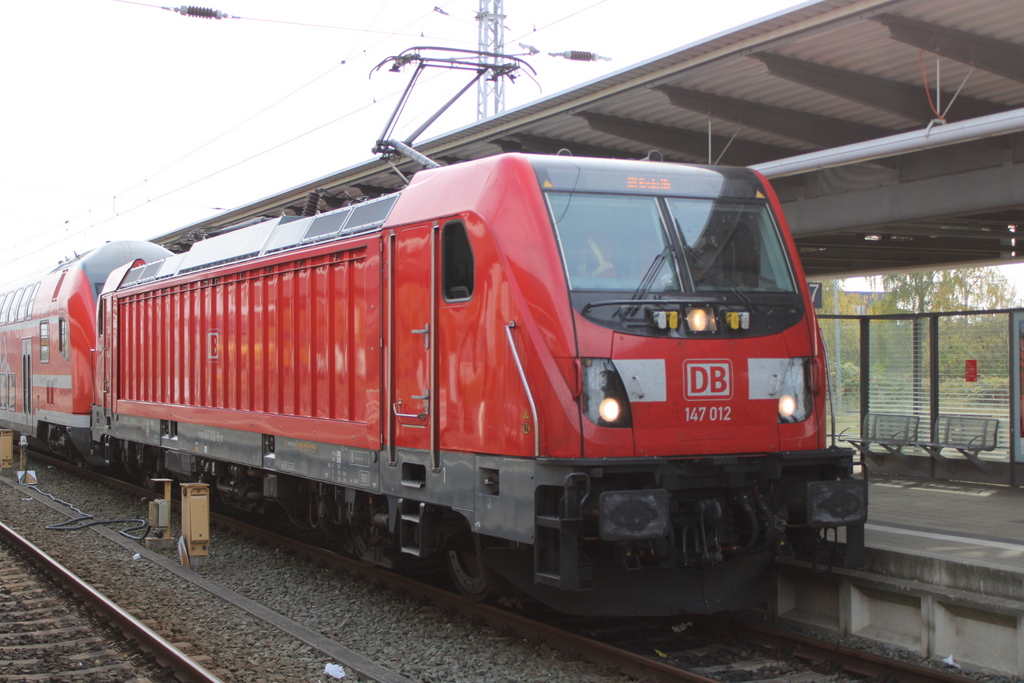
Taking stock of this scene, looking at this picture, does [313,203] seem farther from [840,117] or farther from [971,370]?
[971,370]

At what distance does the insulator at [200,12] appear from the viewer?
13.9 meters

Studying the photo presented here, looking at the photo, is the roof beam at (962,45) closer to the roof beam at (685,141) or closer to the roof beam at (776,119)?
the roof beam at (776,119)

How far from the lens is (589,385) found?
247 inches

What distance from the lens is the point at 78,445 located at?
17078mm

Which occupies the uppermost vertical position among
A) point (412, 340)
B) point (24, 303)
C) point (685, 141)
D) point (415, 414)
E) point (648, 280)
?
point (685, 141)

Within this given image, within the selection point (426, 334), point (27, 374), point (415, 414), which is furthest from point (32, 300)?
point (426, 334)

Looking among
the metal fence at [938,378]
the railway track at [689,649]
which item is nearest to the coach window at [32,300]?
the railway track at [689,649]

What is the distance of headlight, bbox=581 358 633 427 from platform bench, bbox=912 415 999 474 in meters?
7.77

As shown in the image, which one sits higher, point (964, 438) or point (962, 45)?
point (962, 45)

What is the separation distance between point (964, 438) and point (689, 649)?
A: 7299mm

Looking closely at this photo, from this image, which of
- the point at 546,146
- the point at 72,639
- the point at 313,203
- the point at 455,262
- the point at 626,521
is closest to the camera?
the point at 626,521

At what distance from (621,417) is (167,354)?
8.50 meters

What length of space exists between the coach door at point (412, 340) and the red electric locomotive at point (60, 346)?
1074 centimetres

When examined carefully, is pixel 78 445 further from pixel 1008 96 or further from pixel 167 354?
pixel 1008 96
